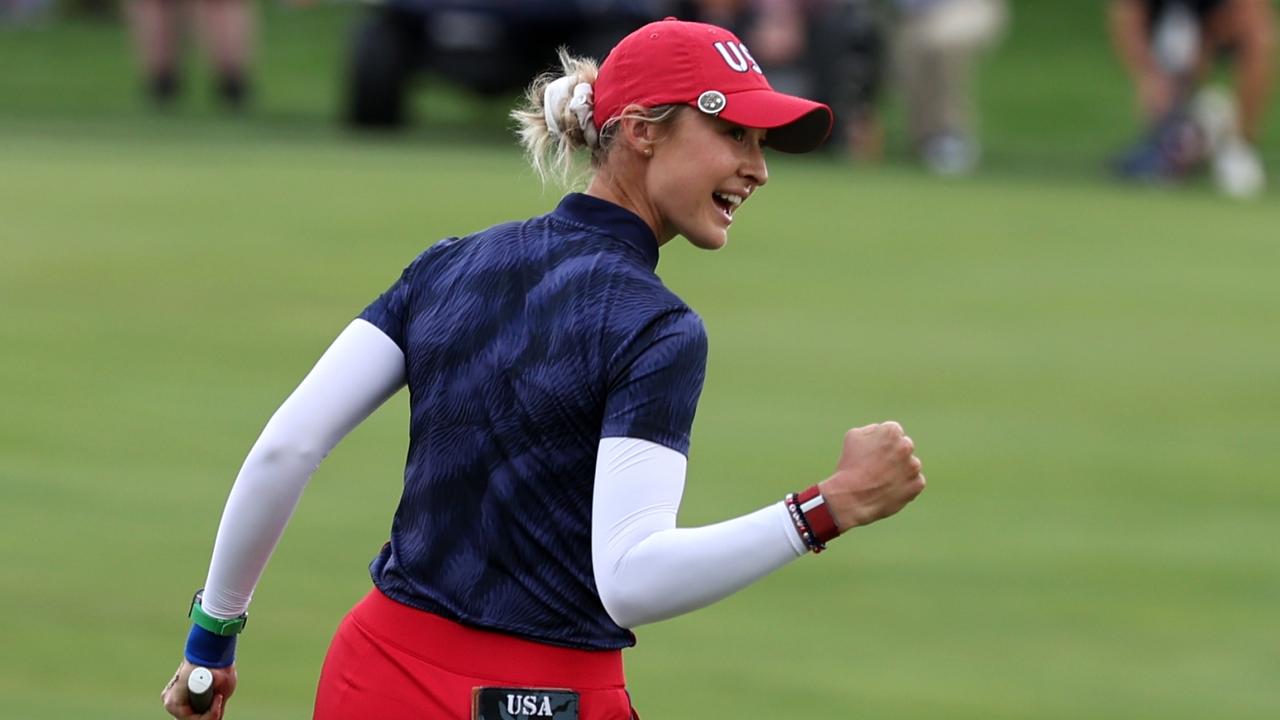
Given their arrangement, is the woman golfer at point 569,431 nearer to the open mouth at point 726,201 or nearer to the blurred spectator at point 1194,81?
the open mouth at point 726,201

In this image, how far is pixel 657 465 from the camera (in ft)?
11.2

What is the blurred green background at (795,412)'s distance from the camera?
7.18m

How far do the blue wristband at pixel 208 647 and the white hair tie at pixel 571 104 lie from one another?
104cm

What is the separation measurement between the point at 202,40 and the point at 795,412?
1599 cm

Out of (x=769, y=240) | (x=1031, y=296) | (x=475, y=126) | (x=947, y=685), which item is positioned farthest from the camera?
(x=475, y=126)

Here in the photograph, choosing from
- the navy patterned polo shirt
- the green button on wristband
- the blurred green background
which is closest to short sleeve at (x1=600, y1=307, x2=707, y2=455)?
the navy patterned polo shirt

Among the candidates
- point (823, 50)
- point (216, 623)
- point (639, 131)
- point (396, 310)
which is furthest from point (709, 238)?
point (823, 50)

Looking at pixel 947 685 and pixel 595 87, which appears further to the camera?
pixel 947 685

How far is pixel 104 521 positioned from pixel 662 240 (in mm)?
5211

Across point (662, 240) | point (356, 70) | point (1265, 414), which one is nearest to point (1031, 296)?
point (1265, 414)

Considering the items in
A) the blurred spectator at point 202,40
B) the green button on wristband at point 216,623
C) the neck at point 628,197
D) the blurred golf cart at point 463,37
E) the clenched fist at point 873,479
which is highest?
the neck at point 628,197

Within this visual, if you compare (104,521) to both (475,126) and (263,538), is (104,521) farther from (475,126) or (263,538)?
(475,126)

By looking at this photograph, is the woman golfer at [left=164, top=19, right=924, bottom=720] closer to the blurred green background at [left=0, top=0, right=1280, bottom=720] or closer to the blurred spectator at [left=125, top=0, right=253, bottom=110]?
the blurred green background at [left=0, top=0, right=1280, bottom=720]

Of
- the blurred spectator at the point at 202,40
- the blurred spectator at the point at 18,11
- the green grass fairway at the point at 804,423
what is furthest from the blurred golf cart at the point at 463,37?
the blurred spectator at the point at 18,11
